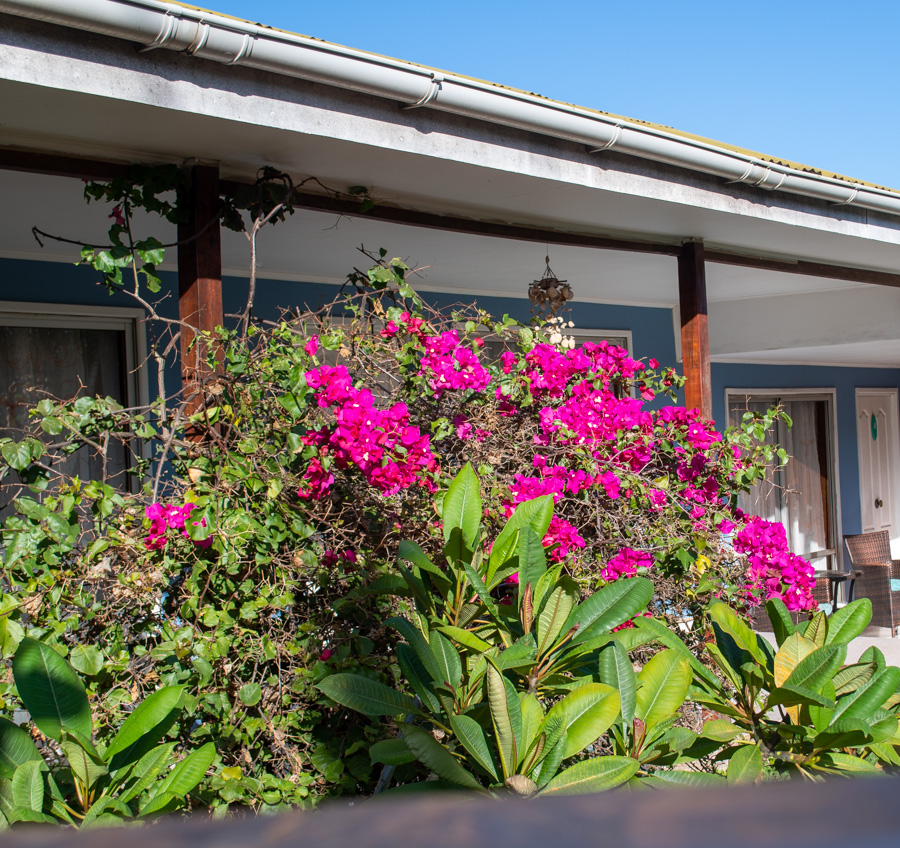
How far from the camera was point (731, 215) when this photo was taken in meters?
4.05

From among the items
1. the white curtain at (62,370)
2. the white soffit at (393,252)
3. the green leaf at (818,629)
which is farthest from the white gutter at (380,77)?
the white curtain at (62,370)

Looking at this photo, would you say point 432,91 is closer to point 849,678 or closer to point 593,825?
point 849,678

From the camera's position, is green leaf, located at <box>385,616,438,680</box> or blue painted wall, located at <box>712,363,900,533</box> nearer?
green leaf, located at <box>385,616,438,680</box>

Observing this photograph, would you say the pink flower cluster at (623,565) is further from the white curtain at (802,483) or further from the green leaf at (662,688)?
the white curtain at (802,483)

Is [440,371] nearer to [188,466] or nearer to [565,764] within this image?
[188,466]

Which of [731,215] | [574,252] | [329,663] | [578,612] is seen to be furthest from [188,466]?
[574,252]

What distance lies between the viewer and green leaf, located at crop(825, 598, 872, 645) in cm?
228

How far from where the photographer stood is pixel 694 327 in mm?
4582

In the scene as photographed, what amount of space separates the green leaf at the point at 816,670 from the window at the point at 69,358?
3.65 meters

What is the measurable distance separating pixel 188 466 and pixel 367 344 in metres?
0.81

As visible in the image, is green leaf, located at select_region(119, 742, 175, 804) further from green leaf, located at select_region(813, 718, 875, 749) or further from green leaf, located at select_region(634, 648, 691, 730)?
green leaf, located at select_region(813, 718, 875, 749)

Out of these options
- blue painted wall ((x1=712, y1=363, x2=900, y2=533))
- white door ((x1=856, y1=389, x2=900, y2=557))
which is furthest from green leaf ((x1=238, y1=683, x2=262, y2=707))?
white door ((x1=856, y1=389, x2=900, y2=557))

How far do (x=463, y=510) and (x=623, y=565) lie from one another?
0.85m

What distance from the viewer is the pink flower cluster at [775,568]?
3.25 meters
